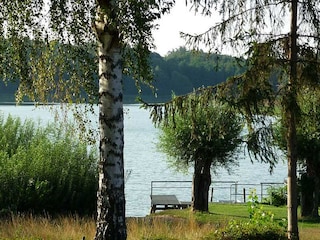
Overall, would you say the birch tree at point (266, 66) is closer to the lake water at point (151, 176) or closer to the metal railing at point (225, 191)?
the lake water at point (151, 176)

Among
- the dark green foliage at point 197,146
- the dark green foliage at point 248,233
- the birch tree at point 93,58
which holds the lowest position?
the dark green foliage at point 248,233

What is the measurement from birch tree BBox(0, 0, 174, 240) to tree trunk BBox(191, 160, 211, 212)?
15.9m

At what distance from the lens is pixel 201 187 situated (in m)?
26.3

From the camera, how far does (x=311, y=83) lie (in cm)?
1110

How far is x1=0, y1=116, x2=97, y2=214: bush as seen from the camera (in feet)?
57.2

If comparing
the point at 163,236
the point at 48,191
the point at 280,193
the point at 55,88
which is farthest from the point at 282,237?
the point at 280,193

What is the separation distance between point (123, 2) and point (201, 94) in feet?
11.4

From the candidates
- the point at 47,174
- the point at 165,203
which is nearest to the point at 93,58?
the point at 47,174

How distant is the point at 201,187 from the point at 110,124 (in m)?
17.6

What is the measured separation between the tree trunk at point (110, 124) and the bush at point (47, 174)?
7.94m

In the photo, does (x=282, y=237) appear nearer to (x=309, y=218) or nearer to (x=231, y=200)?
(x=309, y=218)

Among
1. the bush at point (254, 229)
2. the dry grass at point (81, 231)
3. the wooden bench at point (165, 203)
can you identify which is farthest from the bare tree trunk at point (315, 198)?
the bush at point (254, 229)

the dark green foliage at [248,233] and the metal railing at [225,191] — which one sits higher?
the dark green foliage at [248,233]

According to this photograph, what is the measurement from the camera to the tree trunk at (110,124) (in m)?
9.05
